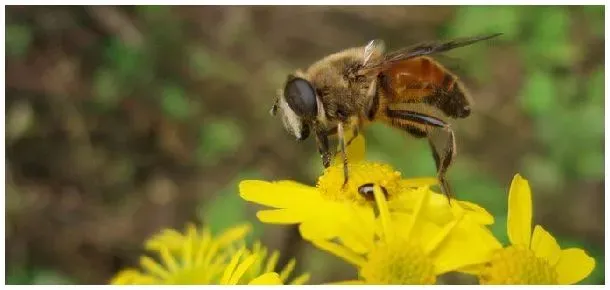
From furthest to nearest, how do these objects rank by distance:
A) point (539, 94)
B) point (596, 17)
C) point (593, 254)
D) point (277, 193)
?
point (539, 94) → point (596, 17) → point (593, 254) → point (277, 193)

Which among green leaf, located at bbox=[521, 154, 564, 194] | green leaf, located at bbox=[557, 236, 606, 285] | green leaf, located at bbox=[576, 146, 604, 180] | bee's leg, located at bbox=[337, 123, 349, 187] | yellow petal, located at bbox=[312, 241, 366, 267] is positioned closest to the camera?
yellow petal, located at bbox=[312, 241, 366, 267]

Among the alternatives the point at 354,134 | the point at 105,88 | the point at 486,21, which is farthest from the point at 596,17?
the point at 105,88

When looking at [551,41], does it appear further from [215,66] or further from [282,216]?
[282,216]

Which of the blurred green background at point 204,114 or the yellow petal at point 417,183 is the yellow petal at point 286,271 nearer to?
the yellow petal at point 417,183

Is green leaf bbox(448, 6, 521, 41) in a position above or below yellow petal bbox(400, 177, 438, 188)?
above

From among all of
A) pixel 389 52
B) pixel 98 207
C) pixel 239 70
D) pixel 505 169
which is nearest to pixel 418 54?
pixel 389 52

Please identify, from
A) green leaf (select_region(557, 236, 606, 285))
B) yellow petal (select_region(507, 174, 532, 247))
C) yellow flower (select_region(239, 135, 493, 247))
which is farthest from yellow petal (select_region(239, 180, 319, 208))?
green leaf (select_region(557, 236, 606, 285))

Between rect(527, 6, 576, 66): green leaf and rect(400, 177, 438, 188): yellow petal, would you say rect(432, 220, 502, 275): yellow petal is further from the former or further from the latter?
rect(527, 6, 576, 66): green leaf
